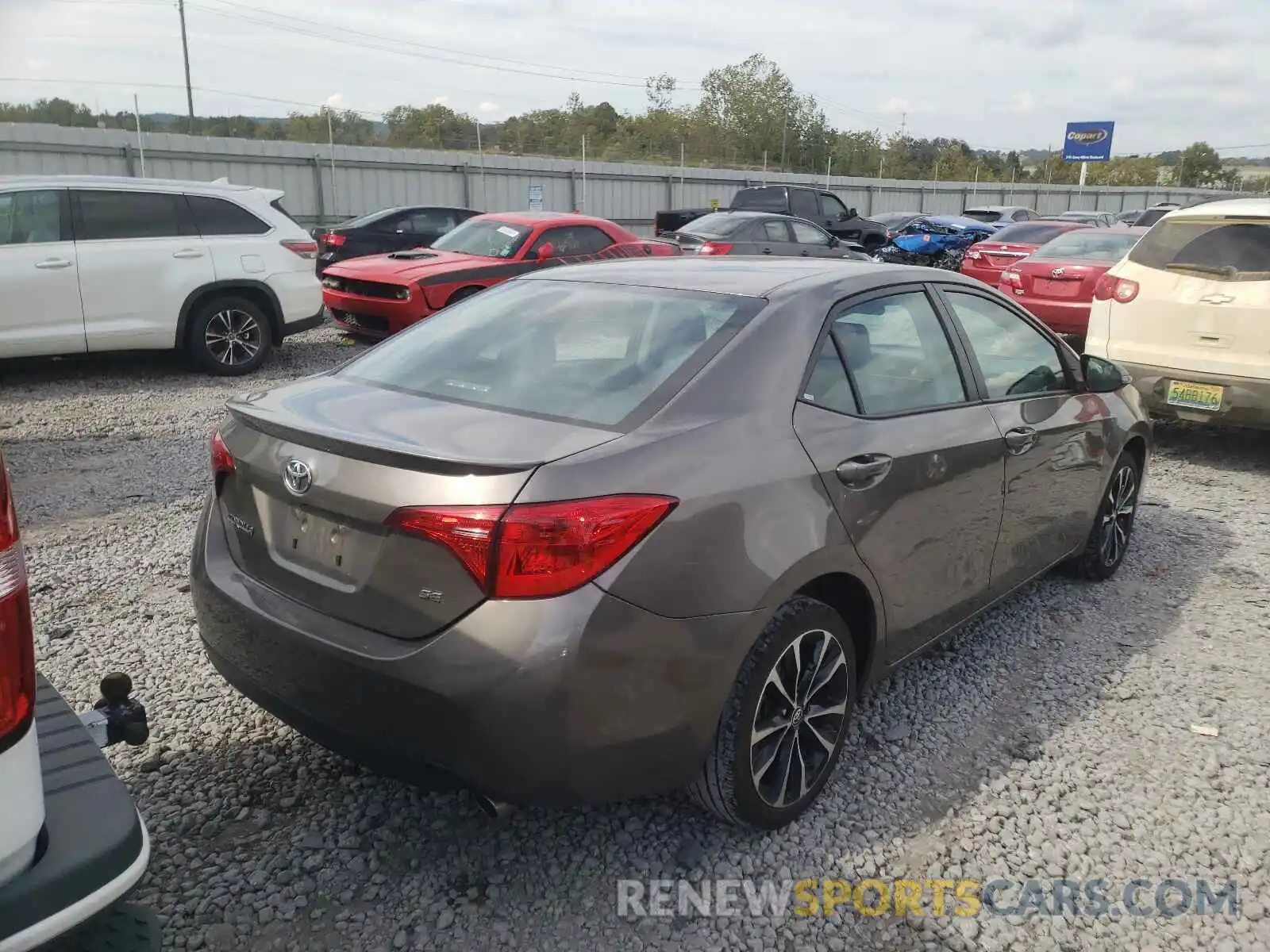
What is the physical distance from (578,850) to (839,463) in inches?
52.1

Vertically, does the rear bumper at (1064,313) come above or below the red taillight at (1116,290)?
below

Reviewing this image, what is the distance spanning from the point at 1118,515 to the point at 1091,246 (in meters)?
7.66

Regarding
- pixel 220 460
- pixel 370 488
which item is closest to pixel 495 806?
pixel 370 488

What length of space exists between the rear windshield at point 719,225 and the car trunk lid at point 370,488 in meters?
12.1

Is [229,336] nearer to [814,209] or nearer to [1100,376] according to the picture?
[1100,376]

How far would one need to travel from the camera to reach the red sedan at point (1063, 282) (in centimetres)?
1020

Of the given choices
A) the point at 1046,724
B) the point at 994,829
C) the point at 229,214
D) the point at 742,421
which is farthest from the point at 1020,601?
the point at 229,214

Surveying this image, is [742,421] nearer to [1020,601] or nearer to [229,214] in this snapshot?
[1020,601]

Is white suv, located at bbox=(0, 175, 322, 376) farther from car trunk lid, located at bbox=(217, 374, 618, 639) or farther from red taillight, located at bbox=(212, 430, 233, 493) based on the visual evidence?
car trunk lid, located at bbox=(217, 374, 618, 639)

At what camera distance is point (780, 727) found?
276 centimetres

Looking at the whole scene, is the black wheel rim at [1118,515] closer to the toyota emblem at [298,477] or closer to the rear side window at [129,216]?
the toyota emblem at [298,477]

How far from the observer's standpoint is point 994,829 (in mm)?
2934

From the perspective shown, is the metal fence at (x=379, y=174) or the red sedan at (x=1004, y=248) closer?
the red sedan at (x=1004, y=248)

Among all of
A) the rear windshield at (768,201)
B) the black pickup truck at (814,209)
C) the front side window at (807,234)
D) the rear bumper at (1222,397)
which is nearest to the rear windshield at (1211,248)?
the rear bumper at (1222,397)
